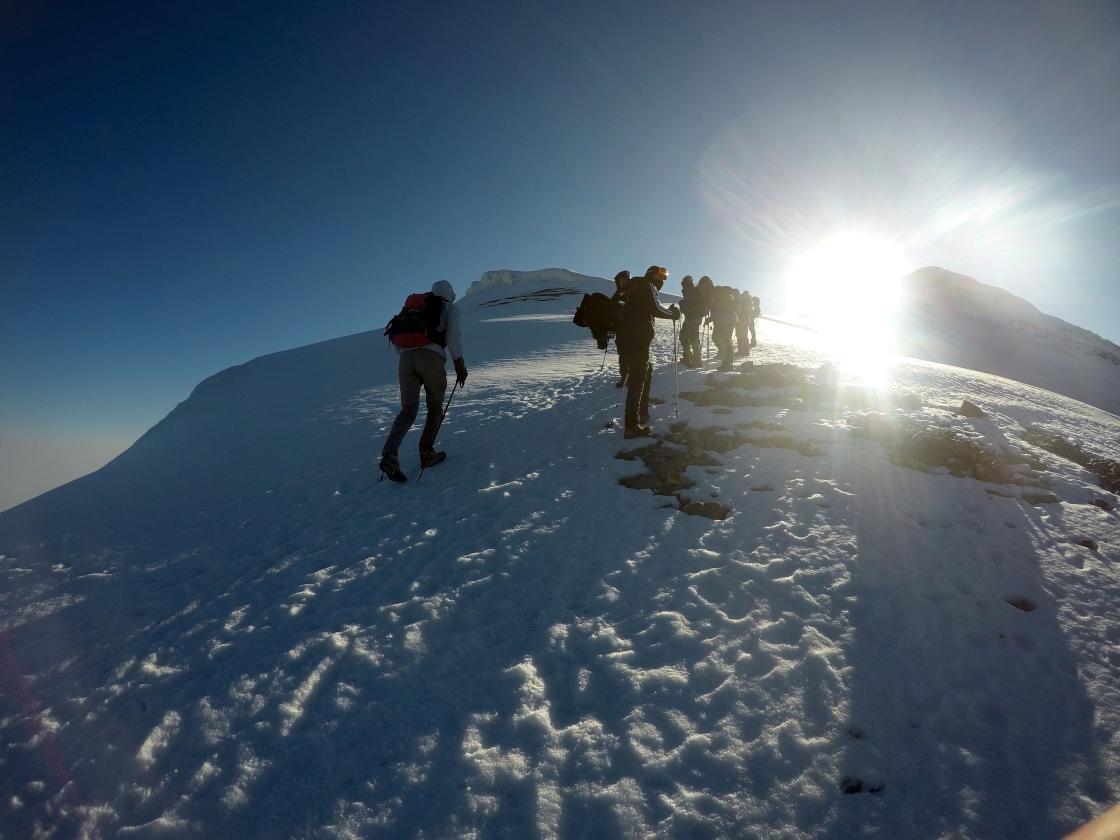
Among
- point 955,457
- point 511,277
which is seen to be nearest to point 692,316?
point 955,457

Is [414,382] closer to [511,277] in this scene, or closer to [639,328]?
[639,328]

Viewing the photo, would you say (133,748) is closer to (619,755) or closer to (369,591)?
(369,591)

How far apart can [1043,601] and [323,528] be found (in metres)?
8.22

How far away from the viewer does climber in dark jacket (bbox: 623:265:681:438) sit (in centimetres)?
876

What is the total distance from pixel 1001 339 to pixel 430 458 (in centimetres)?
9257

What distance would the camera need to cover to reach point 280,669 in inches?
152

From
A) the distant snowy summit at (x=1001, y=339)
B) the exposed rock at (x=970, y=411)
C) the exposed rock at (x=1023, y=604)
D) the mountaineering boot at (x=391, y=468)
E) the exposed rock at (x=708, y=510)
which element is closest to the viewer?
the exposed rock at (x=1023, y=604)

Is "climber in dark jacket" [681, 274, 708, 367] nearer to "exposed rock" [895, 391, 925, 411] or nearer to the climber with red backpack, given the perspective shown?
"exposed rock" [895, 391, 925, 411]

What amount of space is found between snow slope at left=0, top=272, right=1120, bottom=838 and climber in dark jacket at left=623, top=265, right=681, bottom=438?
113cm

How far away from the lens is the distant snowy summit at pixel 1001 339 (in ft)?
164

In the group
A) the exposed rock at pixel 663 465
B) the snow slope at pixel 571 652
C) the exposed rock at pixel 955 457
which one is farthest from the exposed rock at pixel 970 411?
the exposed rock at pixel 663 465

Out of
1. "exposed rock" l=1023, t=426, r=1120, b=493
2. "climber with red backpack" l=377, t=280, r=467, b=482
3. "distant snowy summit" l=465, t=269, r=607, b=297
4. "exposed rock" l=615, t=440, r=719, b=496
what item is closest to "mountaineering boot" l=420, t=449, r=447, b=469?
"climber with red backpack" l=377, t=280, r=467, b=482

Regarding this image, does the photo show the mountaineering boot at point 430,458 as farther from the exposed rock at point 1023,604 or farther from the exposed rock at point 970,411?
the exposed rock at point 970,411

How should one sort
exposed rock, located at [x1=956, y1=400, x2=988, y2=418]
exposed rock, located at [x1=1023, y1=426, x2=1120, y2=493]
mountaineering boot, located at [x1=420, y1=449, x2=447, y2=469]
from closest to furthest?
exposed rock, located at [x1=1023, y1=426, x2=1120, y2=493] → mountaineering boot, located at [x1=420, y1=449, x2=447, y2=469] → exposed rock, located at [x1=956, y1=400, x2=988, y2=418]
